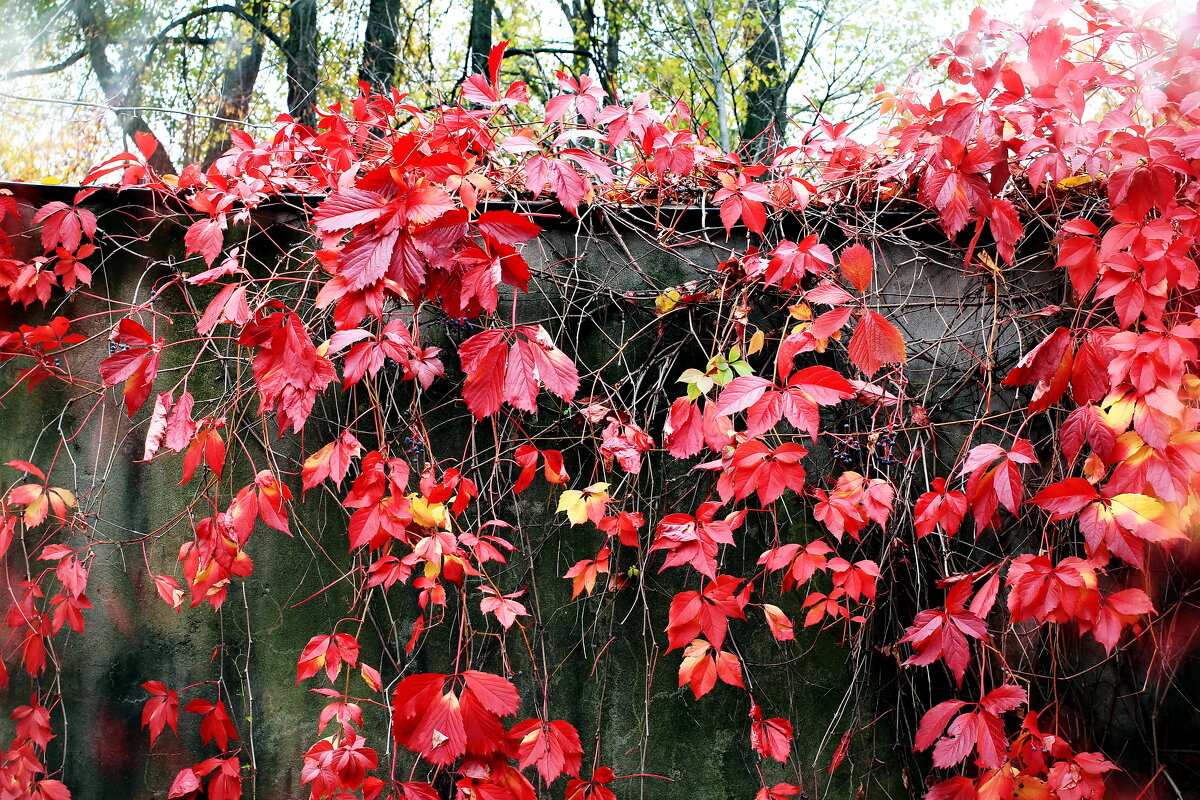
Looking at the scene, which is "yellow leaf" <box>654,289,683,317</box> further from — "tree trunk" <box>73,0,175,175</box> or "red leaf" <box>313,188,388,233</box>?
"tree trunk" <box>73,0,175,175</box>

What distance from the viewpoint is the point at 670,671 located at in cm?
193

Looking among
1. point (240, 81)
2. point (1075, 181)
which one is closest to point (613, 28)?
point (240, 81)

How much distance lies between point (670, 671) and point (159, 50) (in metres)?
7.69

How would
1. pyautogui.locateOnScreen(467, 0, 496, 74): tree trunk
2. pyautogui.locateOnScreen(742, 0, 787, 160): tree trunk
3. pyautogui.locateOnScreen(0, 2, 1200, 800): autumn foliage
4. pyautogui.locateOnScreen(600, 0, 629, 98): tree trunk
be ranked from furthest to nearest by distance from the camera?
pyautogui.locateOnScreen(600, 0, 629, 98): tree trunk < pyautogui.locateOnScreen(467, 0, 496, 74): tree trunk < pyautogui.locateOnScreen(742, 0, 787, 160): tree trunk < pyautogui.locateOnScreen(0, 2, 1200, 800): autumn foliage

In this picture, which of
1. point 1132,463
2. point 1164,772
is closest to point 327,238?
point 1132,463

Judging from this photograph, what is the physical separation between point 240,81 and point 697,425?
7.58 meters

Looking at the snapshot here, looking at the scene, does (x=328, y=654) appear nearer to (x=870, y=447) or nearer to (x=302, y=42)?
(x=870, y=447)

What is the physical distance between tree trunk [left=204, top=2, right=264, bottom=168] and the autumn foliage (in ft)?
19.9

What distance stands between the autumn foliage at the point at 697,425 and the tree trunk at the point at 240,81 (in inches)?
239

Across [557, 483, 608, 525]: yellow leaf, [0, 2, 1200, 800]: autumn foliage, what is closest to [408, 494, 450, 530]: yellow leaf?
[0, 2, 1200, 800]: autumn foliage

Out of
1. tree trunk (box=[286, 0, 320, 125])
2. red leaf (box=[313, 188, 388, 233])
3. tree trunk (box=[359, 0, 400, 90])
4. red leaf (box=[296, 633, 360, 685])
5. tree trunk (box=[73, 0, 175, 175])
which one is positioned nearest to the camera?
red leaf (box=[313, 188, 388, 233])

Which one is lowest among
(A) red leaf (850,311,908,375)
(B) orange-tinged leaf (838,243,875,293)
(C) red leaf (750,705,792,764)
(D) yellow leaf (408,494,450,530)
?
(C) red leaf (750,705,792,764)

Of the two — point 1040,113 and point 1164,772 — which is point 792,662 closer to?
point 1164,772

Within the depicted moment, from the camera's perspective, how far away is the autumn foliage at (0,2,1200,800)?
1.45m
